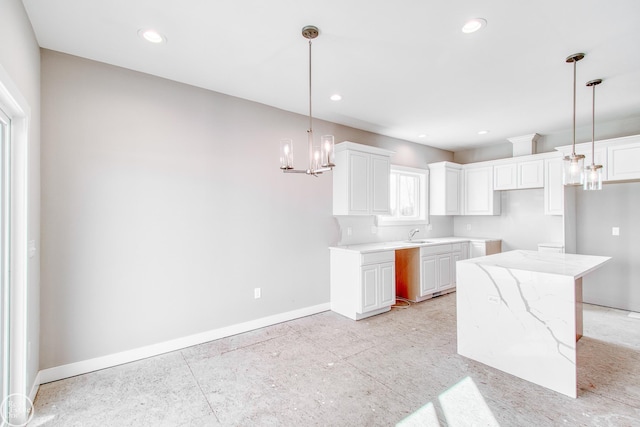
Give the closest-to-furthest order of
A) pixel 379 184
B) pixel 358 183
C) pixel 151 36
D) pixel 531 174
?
pixel 151 36
pixel 358 183
pixel 379 184
pixel 531 174

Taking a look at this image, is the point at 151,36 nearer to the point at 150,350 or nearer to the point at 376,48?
the point at 376,48

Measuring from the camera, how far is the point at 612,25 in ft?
6.84

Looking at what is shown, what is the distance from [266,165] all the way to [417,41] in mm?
2014

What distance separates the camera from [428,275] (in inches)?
180

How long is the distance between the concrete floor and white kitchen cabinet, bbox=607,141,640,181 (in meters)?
1.89

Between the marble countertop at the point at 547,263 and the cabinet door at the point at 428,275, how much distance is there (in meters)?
Result: 1.36

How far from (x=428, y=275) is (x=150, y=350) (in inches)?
146

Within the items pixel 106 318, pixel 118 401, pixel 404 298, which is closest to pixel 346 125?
pixel 404 298

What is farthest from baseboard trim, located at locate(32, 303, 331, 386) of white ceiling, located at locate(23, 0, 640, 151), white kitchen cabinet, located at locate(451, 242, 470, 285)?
white kitchen cabinet, located at locate(451, 242, 470, 285)

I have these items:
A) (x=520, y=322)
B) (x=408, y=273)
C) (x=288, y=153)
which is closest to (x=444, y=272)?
(x=408, y=273)

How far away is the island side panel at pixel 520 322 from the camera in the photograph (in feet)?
7.25

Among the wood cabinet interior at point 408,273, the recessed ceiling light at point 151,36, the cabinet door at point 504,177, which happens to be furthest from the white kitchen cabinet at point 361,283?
the recessed ceiling light at point 151,36

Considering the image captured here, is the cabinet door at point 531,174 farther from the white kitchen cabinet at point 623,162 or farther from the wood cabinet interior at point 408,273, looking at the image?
the wood cabinet interior at point 408,273

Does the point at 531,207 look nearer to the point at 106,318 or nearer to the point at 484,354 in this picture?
the point at 484,354
